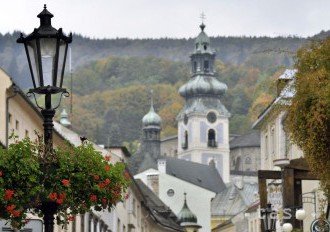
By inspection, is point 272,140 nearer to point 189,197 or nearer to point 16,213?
point 16,213

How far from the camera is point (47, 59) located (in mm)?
16453

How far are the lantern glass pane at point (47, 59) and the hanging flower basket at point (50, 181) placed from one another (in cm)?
76

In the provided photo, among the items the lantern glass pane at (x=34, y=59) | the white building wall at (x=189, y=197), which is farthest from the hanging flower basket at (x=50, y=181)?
the white building wall at (x=189, y=197)

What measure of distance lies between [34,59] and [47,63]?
17cm

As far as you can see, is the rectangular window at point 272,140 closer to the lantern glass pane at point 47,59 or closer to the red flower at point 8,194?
the lantern glass pane at point 47,59

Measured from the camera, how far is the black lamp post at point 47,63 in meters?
16.4

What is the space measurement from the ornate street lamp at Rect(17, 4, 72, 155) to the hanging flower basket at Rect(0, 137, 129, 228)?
32cm

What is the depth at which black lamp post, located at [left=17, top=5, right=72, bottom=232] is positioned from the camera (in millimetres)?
16438

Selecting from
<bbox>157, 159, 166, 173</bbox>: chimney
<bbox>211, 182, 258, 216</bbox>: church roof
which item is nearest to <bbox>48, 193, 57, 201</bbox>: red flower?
<bbox>211, 182, 258, 216</bbox>: church roof

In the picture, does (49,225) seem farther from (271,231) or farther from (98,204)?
(271,231)

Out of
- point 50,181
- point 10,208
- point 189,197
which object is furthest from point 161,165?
point 10,208

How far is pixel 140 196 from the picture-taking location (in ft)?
247

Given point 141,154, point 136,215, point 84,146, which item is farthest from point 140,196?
point 141,154

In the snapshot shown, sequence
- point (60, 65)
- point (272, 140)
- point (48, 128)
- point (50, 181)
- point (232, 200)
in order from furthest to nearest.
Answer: point (232, 200), point (272, 140), point (60, 65), point (48, 128), point (50, 181)
